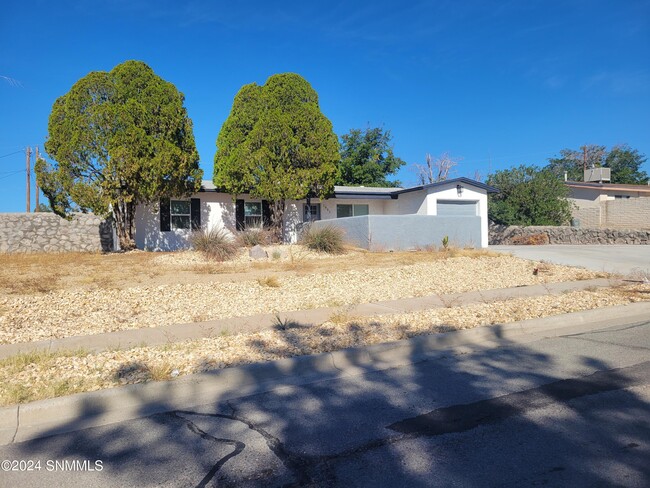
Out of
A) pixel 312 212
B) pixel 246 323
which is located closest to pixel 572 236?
pixel 312 212

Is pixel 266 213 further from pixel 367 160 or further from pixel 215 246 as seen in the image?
pixel 367 160

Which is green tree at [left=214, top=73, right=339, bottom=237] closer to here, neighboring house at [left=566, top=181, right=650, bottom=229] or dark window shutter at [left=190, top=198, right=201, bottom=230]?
dark window shutter at [left=190, top=198, right=201, bottom=230]

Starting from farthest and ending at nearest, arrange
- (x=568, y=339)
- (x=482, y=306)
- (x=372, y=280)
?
(x=372, y=280), (x=482, y=306), (x=568, y=339)

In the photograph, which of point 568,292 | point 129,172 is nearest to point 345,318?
point 568,292

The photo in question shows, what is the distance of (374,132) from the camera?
3912 cm

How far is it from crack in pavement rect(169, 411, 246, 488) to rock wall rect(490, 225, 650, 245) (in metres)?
25.4

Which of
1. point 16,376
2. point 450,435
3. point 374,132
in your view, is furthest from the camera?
point 374,132

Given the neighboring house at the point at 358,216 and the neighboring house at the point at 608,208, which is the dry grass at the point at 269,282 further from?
the neighboring house at the point at 608,208

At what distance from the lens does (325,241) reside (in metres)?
17.5

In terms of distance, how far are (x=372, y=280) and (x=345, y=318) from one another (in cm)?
438

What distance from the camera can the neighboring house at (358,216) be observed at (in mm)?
19609

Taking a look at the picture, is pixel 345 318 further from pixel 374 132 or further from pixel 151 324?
pixel 374 132

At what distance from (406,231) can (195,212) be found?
29.2ft

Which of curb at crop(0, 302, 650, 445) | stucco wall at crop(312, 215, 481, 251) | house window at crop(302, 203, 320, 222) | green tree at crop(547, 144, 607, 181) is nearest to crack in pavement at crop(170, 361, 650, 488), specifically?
curb at crop(0, 302, 650, 445)
